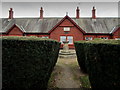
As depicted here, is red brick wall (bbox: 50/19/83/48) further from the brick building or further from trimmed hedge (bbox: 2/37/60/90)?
trimmed hedge (bbox: 2/37/60/90)

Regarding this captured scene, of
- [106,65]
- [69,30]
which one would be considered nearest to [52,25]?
[69,30]

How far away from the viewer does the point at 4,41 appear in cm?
262

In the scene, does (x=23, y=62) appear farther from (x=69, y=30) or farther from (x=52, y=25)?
(x=52, y=25)

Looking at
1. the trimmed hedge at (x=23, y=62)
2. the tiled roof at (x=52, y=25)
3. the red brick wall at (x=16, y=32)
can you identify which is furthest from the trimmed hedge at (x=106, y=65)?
the red brick wall at (x=16, y=32)

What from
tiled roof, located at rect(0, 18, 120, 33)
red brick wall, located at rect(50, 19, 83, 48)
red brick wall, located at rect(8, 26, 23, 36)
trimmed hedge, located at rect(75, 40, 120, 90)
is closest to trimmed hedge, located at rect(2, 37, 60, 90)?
trimmed hedge, located at rect(75, 40, 120, 90)

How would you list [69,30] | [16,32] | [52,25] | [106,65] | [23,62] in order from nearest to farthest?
[106,65]
[23,62]
[69,30]
[16,32]
[52,25]

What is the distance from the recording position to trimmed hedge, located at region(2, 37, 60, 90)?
2.66m

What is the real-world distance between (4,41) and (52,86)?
2.77m

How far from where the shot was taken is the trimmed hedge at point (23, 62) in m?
2.66

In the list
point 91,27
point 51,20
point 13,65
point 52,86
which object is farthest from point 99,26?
point 13,65

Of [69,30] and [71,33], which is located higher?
[69,30]

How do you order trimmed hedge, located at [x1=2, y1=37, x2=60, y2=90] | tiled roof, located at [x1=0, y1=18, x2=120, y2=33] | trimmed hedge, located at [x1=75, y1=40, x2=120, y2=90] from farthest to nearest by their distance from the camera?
tiled roof, located at [x1=0, y1=18, x2=120, y2=33] < trimmed hedge, located at [x1=2, y1=37, x2=60, y2=90] < trimmed hedge, located at [x1=75, y1=40, x2=120, y2=90]

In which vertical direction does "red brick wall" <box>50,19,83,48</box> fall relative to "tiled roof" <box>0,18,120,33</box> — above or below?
below

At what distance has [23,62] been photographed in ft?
8.91
